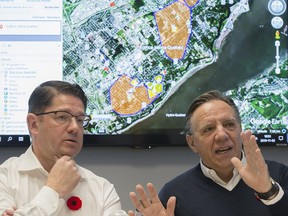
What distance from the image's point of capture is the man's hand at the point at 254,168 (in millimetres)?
1836

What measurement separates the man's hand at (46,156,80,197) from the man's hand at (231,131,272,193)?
2.11 ft

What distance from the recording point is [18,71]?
2.69 m

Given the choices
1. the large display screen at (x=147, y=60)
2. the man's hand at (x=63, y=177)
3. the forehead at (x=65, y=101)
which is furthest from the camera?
the large display screen at (x=147, y=60)

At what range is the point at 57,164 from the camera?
1.89 meters

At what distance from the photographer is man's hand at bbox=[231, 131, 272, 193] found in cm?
184

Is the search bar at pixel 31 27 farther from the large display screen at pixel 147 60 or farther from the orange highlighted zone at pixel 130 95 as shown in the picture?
the orange highlighted zone at pixel 130 95

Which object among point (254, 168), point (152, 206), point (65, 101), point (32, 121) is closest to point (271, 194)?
point (254, 168)

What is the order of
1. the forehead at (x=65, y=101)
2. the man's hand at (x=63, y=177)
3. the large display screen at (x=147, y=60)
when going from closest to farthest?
the man's hand at (x=63, y=177) < the forehead at (x=65, y=101) < the large display screen at (x=147, y=60)

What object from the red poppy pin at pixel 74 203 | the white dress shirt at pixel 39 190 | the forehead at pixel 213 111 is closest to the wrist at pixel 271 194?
the forehead at pixel 213 111

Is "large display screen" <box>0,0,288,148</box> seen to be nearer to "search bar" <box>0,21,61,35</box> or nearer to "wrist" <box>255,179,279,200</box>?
"search bar" <box>0,21,61,35</box>

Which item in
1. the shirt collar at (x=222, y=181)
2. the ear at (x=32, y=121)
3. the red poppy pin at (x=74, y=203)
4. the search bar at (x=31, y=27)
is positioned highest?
the search bar at (x=31, y=27)

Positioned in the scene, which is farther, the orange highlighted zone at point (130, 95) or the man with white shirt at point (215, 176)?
the orange highlighted zone at point (130, 95)

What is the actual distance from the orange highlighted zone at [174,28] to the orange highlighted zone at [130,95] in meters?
0.22

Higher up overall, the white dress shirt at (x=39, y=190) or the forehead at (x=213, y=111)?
the forehead at (x=213, y=111)
